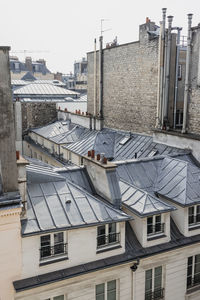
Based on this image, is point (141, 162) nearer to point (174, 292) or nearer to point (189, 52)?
point (174, 292)

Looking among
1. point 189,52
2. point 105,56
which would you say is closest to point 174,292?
point 189,52

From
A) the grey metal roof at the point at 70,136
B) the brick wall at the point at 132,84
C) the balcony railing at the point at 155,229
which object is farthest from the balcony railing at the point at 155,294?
the grey metal roof at the point at 70,136

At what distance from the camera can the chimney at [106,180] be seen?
40.0 ft

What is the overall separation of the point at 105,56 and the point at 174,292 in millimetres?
19240

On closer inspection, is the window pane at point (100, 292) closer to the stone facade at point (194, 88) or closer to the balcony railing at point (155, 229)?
the balcony railing at point (155, 229)

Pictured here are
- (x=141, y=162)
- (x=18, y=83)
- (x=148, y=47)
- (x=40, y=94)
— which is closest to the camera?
(x=141, y=162)

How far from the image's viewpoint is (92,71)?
28391mm

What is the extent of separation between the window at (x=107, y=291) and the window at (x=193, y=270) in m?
3.41

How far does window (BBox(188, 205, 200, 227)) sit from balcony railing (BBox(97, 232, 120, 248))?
334 centimetres

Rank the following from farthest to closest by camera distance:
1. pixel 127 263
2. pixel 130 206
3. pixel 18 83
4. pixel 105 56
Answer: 1. pixel 18 83
2. pixel 105 56
3. pixel 130 206
4. pixel 127 263

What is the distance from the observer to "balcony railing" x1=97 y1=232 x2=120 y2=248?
10930 mm

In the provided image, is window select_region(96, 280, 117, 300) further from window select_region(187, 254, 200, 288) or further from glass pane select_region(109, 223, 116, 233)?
window select_region(187, 254, 200, 288)

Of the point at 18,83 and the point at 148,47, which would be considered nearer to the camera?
the point at 148,47

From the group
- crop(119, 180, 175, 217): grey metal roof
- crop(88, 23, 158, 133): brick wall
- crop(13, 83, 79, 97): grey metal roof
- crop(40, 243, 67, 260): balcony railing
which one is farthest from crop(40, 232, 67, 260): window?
crop(13, 83, 79, 97): grey metal roof
